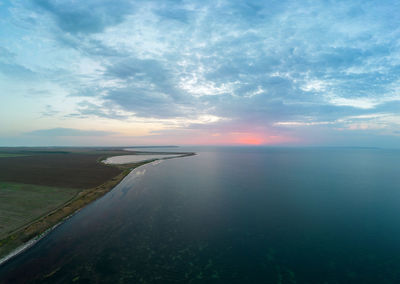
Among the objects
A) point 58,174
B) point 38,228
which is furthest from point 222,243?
point 58,174

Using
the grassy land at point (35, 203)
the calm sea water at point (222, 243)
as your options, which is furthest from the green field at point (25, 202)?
the calm sea water at point (222, 243)

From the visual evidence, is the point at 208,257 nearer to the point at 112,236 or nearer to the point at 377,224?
the point at 112,236

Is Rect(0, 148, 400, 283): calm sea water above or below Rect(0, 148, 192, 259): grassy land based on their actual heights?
below

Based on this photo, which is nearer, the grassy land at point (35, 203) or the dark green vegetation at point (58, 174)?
the grassy land at point (35, 203)

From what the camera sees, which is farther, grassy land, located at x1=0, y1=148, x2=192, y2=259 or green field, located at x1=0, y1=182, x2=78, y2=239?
green field, located at x1=0, y1=182, x2=78, y2=239

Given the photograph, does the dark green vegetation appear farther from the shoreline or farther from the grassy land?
the shoreline

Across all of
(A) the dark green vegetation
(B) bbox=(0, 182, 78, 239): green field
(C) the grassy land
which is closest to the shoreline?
(C) the grassy land

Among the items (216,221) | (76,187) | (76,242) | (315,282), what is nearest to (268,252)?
(315,282)

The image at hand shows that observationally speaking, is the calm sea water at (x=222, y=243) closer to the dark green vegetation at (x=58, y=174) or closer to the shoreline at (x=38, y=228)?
the shoreline at (x=38, y=228)

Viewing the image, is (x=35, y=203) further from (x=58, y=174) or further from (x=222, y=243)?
(x=222, y=243)
